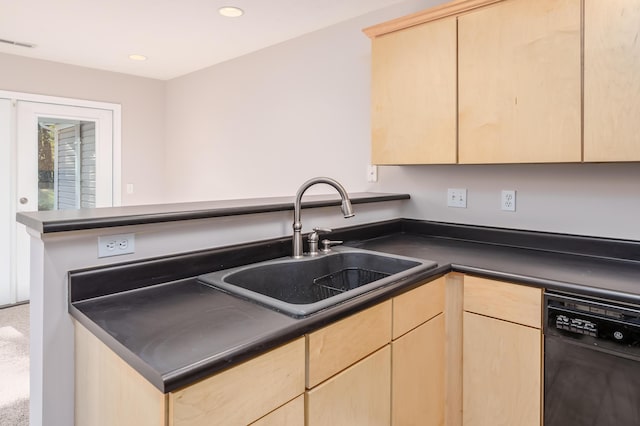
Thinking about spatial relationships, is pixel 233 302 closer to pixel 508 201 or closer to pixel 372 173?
pixel 508 201

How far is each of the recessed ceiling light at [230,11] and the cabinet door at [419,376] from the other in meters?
2.31

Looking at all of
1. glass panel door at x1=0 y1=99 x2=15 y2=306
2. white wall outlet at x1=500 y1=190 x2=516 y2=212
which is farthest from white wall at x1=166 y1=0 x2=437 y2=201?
glass panel door at x1=0 y1=99 x2=15 y2=306

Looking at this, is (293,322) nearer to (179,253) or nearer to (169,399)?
(169,399)

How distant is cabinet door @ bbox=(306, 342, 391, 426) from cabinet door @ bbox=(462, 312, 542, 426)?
0.48m

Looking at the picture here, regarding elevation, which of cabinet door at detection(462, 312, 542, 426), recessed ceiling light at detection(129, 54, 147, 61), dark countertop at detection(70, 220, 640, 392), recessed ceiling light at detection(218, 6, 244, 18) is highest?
recessed ceiling light at detection(129, 54, 147, 61)

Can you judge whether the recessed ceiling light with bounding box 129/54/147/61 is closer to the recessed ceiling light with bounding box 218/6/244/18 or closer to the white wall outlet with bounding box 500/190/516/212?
the recessed ceiling light with bounding box 218/6/244/18

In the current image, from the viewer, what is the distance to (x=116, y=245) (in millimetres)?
1275

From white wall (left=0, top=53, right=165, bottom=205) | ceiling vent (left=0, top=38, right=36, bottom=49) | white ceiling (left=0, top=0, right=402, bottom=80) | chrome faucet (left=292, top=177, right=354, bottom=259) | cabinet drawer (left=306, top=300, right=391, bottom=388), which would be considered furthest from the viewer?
white wall (left=0, top=53, right=165, bottom=205)

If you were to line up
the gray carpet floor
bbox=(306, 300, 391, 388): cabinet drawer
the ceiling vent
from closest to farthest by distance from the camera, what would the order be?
bbox=(306, 300, 391, 388): cabinet drawer, the gray carpet floor, the ceiling vent

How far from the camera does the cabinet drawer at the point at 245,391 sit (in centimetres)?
82

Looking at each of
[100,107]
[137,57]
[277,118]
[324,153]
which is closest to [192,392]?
[324,153]

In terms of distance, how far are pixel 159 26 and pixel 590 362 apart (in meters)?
3.28

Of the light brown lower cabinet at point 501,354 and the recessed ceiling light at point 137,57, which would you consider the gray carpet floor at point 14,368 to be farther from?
the recessed ceiling light at point 137,57

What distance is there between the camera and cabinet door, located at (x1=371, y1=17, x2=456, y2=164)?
1.93m
